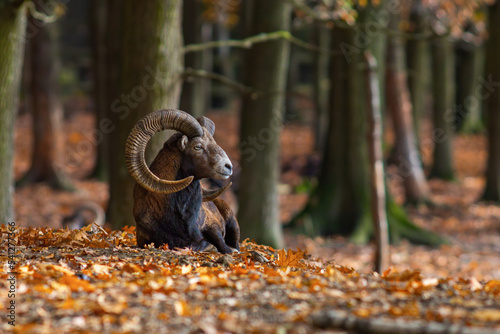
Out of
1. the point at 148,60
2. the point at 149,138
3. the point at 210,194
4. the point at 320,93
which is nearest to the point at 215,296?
the point at 149,138

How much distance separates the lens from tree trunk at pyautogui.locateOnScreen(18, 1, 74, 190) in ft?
66.0

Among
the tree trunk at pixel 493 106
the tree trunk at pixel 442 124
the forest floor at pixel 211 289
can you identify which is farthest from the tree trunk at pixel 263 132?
the tree trunk at pixel 442 124

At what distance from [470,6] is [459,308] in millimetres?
19062

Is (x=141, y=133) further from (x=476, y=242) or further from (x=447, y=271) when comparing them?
(x=476, y=242)

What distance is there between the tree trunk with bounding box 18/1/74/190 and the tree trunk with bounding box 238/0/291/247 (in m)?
8.73

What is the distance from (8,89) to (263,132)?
4805 millimetres

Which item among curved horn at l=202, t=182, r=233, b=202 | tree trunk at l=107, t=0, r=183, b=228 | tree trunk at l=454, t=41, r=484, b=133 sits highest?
tree trunk at l=454, t=41, r=484, b=133

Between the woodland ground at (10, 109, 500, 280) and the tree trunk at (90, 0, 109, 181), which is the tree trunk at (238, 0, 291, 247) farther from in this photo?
the tree trunk at (90, 0, 109, 181)

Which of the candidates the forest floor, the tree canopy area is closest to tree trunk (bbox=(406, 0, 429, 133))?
the tree canopy area

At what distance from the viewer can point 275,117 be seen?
1312 centimetres

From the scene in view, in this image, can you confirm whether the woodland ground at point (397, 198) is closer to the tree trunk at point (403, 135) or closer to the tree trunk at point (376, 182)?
the tree trunk at point (403, 135)

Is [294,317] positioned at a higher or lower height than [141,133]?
lower

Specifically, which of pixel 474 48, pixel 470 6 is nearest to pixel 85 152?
pixel 470 6

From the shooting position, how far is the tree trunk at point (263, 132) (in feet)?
42.5
